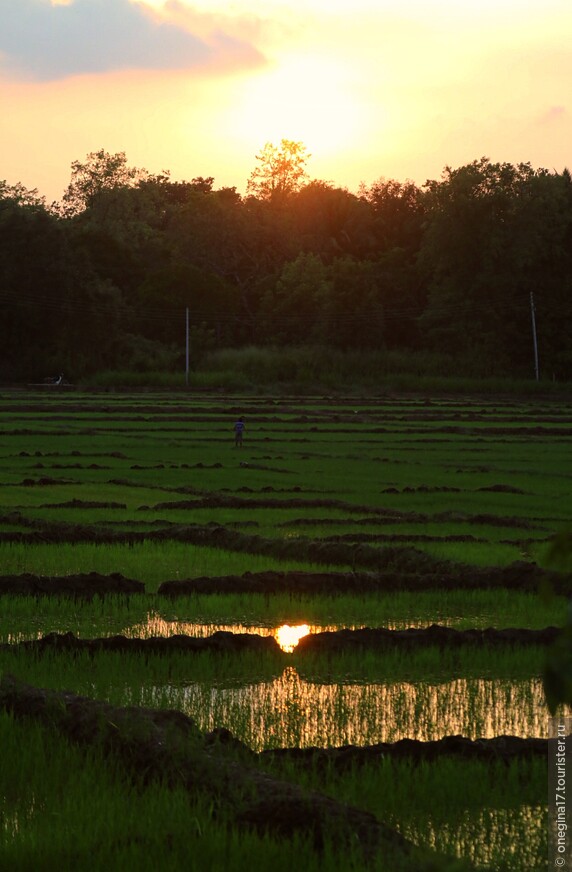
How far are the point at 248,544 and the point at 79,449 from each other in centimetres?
1491

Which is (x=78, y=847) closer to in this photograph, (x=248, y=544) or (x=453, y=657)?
(x=453, y=657)

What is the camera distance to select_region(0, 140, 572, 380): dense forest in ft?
216

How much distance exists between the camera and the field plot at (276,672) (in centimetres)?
487

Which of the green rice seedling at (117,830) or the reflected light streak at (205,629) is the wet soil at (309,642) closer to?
the reflected light streak at (205,629)

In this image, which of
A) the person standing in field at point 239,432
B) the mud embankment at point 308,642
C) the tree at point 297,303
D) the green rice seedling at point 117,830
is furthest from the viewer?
the tree at point 297,303

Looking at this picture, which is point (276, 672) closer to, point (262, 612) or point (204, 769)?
point (262, 612)

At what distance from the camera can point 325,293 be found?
6962 centimetres

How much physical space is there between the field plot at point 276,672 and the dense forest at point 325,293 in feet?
151

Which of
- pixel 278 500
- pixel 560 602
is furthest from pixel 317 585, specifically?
pixel 278 500

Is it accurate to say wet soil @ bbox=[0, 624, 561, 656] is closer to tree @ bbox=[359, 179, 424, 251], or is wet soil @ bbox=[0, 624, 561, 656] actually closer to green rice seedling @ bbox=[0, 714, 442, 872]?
green rice seedling @ bbox=[0, 714, 442, 872]

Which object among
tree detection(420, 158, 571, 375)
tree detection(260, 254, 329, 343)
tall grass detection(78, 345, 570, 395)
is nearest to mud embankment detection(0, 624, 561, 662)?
tall grass detection(78, 345, 570, 395)

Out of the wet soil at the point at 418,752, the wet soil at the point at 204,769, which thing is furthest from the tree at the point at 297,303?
the wet soil at the point at 418,752

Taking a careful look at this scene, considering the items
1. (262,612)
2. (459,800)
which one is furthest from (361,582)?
(459,800)

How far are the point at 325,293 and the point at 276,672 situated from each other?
6236 cm
